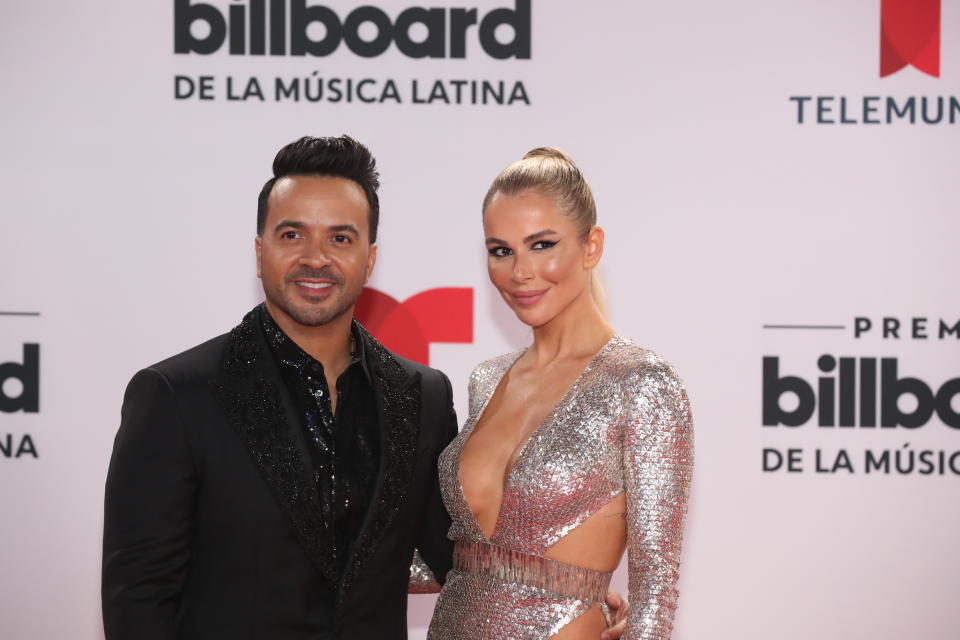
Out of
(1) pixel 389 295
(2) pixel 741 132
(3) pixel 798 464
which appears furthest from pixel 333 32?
(3) pixel 798 464

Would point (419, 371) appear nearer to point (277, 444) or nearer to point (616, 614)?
point (277, 444)

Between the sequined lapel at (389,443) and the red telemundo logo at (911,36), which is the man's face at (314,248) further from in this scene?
the red telemundo logo at (911,36)

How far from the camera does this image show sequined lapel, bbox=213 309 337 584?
201 cm

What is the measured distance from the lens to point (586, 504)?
2.12 metres

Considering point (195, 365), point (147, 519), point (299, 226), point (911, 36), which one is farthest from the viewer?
point (911, 36)

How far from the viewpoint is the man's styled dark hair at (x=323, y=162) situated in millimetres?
2256

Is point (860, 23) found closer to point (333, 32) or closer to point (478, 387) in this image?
point (333, 32)

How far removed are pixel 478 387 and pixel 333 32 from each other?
72.2 inches

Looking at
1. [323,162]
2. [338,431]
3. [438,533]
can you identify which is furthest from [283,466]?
[323,162]

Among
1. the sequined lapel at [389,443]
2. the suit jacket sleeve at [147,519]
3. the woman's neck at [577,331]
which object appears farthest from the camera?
Answer: the woman's neck at [577,331]

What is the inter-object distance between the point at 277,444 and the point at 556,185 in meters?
0.86

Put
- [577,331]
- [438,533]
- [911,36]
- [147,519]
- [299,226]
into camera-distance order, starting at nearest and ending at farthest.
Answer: [147,519], [299,226], [577,331], [438,533], [911,36]

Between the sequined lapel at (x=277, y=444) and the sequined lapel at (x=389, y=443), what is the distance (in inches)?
2.9

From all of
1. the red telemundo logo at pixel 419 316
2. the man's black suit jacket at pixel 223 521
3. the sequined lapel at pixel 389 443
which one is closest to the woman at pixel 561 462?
the sequined lapel at pixel 389 443
